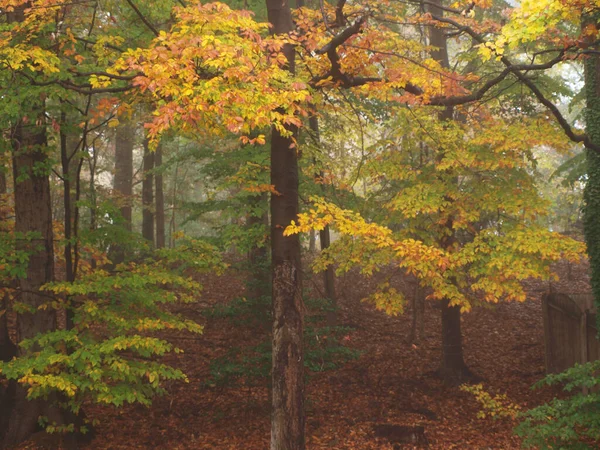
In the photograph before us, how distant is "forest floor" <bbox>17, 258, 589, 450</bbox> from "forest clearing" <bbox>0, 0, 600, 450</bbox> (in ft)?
0.19

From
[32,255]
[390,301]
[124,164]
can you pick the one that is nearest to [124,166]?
[124,164]

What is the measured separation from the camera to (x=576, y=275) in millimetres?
19734

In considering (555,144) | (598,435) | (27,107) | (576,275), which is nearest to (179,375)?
(27,107)

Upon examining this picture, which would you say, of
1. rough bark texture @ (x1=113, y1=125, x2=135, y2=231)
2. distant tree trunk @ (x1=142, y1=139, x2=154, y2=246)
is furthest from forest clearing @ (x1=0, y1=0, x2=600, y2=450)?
rough bark texture @ (x1=113, y1=125, x2=135, y2=231)

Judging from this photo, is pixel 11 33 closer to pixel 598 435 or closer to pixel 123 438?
pixel 123 438

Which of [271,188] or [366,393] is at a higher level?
[271,188]

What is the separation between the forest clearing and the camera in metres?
6.69

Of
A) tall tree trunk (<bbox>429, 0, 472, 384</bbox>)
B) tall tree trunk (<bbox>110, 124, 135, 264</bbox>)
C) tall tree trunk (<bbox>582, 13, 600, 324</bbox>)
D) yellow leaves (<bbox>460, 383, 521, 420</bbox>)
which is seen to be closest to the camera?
tall tree trunk (<bbox>582, 13, 600, 324</bbox>)

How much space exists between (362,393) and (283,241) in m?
5.76

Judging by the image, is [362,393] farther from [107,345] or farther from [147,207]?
[147,207]

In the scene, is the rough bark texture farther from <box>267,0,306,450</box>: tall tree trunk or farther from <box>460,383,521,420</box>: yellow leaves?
<box>460,383,521,420</box>: yellow leaves

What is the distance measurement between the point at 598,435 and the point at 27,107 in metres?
8.87

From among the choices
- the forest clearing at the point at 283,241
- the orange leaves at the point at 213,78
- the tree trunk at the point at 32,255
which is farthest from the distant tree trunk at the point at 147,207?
the orange leaves at the point at 213,78

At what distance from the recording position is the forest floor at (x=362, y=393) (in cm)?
966
